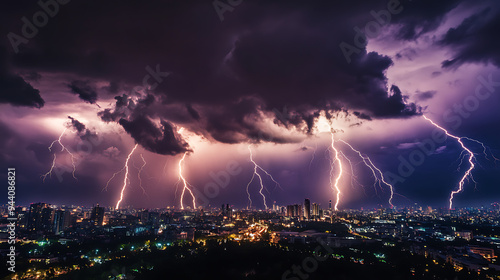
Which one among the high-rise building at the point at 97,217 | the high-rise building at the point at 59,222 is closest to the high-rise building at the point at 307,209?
the high-rise building at the point at 97,217

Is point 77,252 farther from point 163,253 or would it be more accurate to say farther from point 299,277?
point 299,277

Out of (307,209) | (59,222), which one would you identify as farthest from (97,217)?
(307,209)

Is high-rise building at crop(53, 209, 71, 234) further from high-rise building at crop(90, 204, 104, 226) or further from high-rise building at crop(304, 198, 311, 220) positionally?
high-rise building at crop(304, 198, 311, 220)

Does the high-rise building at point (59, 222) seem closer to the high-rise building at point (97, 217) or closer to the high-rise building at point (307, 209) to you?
the high-rise building at point (97, 217)

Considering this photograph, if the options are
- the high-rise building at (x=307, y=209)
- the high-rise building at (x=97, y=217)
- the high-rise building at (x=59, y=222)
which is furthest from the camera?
the high-rise building at (x=307, y=209)

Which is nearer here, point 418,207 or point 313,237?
point 313,237

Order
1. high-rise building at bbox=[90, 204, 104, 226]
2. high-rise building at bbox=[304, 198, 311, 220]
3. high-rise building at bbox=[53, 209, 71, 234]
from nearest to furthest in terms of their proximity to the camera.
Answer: high-rise building at bbox=[53, 209, 71, 234], high-rise building at bbox=[90, 204, 104, 226], high-rise building at bbox=[304, 198, 311, 220]

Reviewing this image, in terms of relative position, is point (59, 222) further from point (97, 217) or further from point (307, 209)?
point (307, 209)

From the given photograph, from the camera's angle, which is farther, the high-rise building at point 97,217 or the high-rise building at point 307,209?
the high-rise building at point 307,209

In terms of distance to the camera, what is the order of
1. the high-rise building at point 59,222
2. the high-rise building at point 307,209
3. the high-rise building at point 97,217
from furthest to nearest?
the high-rise building at point 307,209
the high-rise building at point 97,217
the high-rise building at point 59,222

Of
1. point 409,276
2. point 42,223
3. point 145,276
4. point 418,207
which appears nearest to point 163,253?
point 145,276

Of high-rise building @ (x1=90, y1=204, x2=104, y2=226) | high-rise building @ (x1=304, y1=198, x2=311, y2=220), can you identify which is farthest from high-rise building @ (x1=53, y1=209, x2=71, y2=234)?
high-rise building @ (x1=304, y1=198, x2=311, y2=220)
